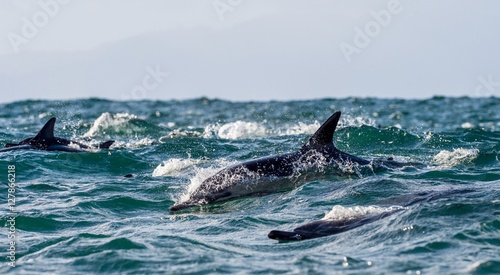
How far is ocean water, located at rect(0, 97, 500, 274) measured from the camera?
36.3 ft

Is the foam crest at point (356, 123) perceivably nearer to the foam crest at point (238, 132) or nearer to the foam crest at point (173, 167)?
the foam crest at point (238, 132)

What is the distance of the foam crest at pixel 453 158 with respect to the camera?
19016 mm

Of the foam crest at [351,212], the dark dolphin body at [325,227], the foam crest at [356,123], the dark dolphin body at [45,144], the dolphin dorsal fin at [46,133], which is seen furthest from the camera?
the foam crest at [356,123]

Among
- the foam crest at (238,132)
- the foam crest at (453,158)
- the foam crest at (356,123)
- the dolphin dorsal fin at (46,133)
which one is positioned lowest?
the foam crest at (453,158)

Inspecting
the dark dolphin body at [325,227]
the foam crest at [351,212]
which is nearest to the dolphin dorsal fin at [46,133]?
the foam crest at [351,212]

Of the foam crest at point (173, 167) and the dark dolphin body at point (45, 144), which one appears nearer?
the foam crest at point (173, 167)

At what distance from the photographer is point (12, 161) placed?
19859mm

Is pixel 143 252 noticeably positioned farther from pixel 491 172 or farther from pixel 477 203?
pixel 491 172

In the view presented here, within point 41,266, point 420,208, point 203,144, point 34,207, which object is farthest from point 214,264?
point 203,144

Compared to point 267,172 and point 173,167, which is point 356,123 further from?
point 267,172

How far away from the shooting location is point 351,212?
13016 mm

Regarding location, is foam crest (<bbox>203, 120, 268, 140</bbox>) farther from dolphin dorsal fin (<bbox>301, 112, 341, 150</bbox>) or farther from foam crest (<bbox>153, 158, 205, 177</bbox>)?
dolphin dorsal fin (<bbox>301, 112, 341, 150</bbox>)

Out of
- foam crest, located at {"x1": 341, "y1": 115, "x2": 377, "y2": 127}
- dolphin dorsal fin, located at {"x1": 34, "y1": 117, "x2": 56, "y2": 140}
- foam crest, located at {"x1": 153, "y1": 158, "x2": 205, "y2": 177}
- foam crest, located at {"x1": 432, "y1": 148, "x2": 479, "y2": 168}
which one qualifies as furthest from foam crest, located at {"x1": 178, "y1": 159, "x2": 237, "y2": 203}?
foam crest, located at {"x1": 341, "y1": 115, "x2": 377, "y2": 127}

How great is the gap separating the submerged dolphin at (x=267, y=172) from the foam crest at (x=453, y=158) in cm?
253
